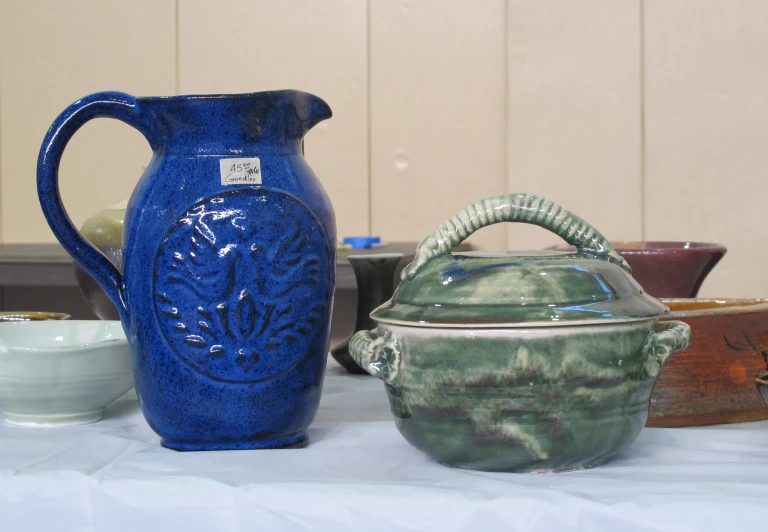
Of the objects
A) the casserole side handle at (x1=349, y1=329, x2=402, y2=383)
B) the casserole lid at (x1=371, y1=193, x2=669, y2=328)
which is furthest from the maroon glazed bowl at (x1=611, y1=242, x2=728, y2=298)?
the casserole side handle at (x1=349, y1=329, x2=402, y2=383)

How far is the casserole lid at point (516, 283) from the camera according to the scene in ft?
1.72

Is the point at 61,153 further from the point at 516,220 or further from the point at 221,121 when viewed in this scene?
the point at 516,220

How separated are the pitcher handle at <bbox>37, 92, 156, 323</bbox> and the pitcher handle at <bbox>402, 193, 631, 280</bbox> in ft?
0.76

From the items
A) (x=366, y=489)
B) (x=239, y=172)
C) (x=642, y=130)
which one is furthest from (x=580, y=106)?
(x=366, y=489)

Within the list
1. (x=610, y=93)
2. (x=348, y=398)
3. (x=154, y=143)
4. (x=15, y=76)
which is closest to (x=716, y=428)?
(x=348, y=398)

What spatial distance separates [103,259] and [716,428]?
0.50 metres

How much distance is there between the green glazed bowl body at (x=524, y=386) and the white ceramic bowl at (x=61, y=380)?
265 mm

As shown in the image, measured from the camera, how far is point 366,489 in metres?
0.52

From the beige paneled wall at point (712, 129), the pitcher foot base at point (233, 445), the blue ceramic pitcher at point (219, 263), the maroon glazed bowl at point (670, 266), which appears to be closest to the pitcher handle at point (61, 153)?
the blue ceramic pitcher at point (219, 263)

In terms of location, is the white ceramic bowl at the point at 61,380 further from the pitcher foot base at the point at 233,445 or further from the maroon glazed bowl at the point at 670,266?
the maroon glazed bowl at the point at 670,266

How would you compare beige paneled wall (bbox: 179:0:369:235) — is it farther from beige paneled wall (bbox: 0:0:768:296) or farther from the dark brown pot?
the dark brown pot

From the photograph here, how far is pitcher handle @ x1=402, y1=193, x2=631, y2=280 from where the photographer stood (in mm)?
596

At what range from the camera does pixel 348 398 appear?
849 mm

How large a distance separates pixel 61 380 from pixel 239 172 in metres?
0.25
